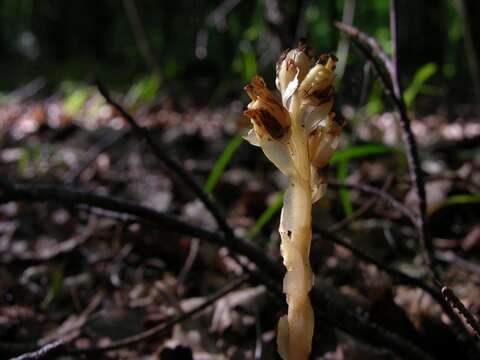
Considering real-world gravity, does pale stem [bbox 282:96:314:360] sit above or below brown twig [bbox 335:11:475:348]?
below

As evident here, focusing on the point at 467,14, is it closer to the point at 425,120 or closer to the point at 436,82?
the point at 425,120

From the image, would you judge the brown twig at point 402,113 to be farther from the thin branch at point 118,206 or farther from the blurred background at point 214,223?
the thin branch at point 118,206

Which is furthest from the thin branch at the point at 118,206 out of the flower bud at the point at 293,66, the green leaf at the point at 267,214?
the flower bud at the point at 293,66

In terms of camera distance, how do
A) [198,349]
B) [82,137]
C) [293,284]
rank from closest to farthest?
1. [293,284]
2. [198,349]
3. [82,137]

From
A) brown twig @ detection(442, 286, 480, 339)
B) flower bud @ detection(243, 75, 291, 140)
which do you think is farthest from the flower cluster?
brown twig @ detection(442, 286, 480, 339)

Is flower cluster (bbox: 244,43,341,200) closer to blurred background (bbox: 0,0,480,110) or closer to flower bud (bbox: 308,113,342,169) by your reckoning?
flower bud (bbox: 308,113,342,169)

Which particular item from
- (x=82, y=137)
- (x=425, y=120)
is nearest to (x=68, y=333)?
(x=82, y=137)

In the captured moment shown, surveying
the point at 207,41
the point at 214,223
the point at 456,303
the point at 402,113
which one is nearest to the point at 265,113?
the point at 456,303
